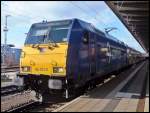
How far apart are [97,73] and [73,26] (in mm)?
3574

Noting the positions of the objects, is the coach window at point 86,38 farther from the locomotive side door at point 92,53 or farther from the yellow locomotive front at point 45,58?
the yellow locomotive front at point 45,58

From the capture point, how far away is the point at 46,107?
1349 cm

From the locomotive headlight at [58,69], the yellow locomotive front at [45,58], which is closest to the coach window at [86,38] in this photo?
the yellow locomotive front at [45,58]

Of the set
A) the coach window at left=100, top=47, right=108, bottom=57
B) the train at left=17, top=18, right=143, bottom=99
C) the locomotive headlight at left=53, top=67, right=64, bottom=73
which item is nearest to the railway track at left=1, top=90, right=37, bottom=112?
the train at left=17, top=18, right=143, bottom=99

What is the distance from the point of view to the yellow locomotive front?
13.5 meters

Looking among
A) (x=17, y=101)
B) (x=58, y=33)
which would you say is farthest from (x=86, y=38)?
(x=17, y=101)

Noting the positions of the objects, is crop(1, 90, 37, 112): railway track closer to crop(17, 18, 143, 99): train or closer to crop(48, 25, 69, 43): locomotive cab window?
crop(17, 18, 143, 99): train

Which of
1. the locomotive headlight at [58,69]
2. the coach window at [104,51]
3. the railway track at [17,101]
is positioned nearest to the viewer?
the railway track at [17,101]

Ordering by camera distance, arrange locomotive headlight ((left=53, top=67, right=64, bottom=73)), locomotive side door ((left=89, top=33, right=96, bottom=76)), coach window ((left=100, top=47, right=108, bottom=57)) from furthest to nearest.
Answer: coach window ((left=100, top=47, right=108, bottom=57))
locomotive side door ((left=89, top=33, right=96, bottom=76))
locomotive headlight ((left=53, top=67, right=64, bottom=73))

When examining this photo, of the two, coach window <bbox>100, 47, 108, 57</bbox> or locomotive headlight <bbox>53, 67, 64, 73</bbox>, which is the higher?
coach window <bbox>100, 47, 108, 57</bbox>

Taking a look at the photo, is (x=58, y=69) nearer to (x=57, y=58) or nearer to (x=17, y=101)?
(x=57, y=58)

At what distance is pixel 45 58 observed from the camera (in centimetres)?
1405

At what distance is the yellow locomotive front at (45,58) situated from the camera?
13.5 m

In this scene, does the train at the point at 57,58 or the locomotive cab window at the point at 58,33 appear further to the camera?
the locomotive cab window at the point at 58,33
